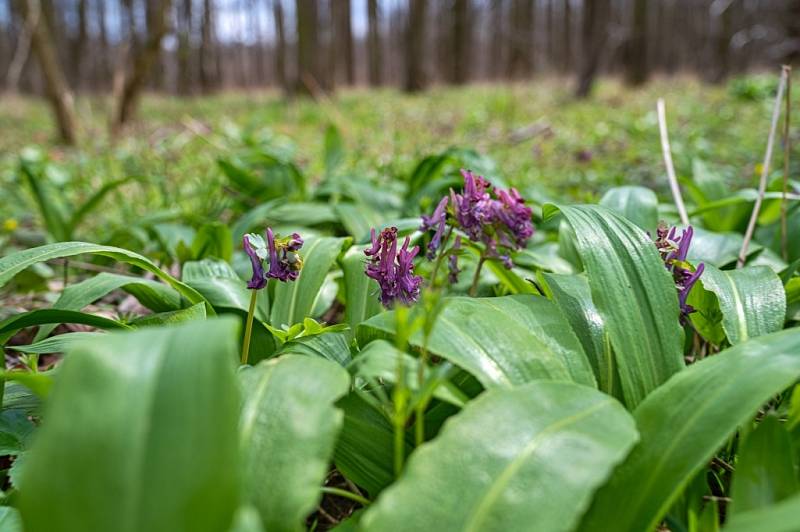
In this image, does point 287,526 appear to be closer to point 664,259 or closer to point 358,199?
point 664,259

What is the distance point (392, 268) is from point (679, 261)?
1.90 ft

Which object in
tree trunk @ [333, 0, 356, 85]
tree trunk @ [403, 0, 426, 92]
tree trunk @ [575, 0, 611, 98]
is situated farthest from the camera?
tree trunk @ [333, 0, 356, 85]

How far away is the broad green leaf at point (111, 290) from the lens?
1569mm

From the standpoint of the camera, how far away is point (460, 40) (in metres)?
16.2

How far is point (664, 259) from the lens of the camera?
1330mm

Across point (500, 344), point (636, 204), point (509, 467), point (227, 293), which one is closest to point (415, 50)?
point (636, 204)

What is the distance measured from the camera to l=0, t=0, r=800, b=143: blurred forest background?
23.3 feet

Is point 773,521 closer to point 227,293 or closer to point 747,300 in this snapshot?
point 747,300

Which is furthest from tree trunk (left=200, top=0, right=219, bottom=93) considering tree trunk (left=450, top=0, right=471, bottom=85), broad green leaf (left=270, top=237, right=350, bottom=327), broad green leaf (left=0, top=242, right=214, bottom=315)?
broad green leaf (left=0, top=242, right=214, bottom=315)

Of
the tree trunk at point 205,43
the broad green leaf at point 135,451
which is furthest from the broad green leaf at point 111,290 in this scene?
the tree trunk at point 205,43

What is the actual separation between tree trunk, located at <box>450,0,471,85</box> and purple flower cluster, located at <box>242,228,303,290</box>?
15.8 meters

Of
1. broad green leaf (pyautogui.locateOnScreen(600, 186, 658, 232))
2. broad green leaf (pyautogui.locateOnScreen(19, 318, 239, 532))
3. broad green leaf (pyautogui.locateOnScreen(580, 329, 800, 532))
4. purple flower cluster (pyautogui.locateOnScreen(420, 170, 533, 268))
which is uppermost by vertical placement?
purple flower cluster (pyautogui.locateOnScreen(420, 170, 533, 268))

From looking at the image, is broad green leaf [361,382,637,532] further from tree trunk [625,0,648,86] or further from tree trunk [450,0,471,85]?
tree trunk [450,0,471,85]

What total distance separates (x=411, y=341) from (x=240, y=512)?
0.44 meters
